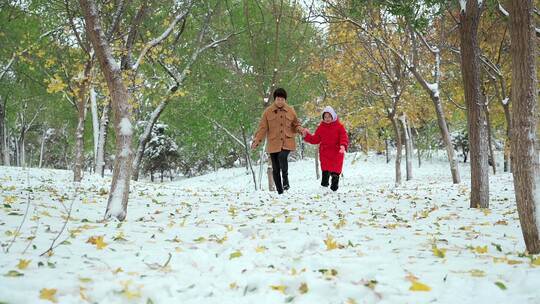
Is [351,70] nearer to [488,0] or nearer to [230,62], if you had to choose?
[230,62]

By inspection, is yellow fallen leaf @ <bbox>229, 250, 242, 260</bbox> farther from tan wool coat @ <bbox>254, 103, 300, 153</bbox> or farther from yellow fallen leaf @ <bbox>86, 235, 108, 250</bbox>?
tan wool coat @ <bbox>254, 103, 300, 153</bbox>

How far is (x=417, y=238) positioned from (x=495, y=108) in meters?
18.1

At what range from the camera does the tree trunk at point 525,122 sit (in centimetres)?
342

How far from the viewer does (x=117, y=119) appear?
5172 mm

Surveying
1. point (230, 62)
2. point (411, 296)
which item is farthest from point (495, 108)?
point (411, 296)

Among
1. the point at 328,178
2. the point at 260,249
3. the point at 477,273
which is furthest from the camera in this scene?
the point at 328,178

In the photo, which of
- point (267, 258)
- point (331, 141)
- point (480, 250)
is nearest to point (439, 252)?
point (480, 250)

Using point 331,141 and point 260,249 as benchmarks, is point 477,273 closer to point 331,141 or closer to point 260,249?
point 260,249

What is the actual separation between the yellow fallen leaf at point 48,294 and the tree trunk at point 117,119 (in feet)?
9.19

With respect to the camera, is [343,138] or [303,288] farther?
[343,138]

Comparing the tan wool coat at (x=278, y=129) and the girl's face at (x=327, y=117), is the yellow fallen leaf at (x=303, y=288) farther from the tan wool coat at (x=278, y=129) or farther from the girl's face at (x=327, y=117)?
the girl's face at (x=327, y=117)

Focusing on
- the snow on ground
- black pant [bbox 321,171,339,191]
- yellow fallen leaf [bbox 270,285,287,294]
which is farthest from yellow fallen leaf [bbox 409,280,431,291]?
black pant [bbox 321,171,339,191]

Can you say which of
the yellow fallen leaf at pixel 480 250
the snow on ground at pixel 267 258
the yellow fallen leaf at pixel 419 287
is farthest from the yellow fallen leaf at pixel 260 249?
the yellow fallen leaf at pixel 480 250

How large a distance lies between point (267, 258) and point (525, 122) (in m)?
2.43
